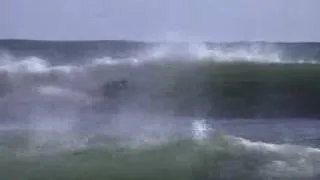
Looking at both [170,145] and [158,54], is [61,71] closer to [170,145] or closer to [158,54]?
[158,54]

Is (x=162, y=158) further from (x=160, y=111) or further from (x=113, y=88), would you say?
(x=113, y=88)

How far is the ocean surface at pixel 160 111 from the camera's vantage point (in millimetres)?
1890

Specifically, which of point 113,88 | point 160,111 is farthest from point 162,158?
point 113,88

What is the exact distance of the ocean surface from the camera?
1.89 metres

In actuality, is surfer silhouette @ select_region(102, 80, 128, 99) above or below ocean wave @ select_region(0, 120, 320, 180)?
above

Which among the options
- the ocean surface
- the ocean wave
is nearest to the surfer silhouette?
the ocean surface

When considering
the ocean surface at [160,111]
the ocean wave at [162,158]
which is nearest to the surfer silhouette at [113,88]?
the ocean surface at [160,111]

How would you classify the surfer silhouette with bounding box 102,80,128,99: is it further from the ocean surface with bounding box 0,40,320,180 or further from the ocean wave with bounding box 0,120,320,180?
the ocean wave with bounding box 0,120,320,180

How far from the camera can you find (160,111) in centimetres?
250

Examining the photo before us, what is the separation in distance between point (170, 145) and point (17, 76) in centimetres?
98

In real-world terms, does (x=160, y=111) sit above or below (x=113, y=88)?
below

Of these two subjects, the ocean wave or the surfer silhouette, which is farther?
the surfer silhouette

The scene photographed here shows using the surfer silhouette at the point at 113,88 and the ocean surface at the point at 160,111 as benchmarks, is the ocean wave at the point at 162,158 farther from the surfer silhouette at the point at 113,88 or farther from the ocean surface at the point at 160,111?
the surfer silhouette at the point at 113,88

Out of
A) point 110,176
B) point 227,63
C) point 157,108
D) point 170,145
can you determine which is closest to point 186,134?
point 170,145
